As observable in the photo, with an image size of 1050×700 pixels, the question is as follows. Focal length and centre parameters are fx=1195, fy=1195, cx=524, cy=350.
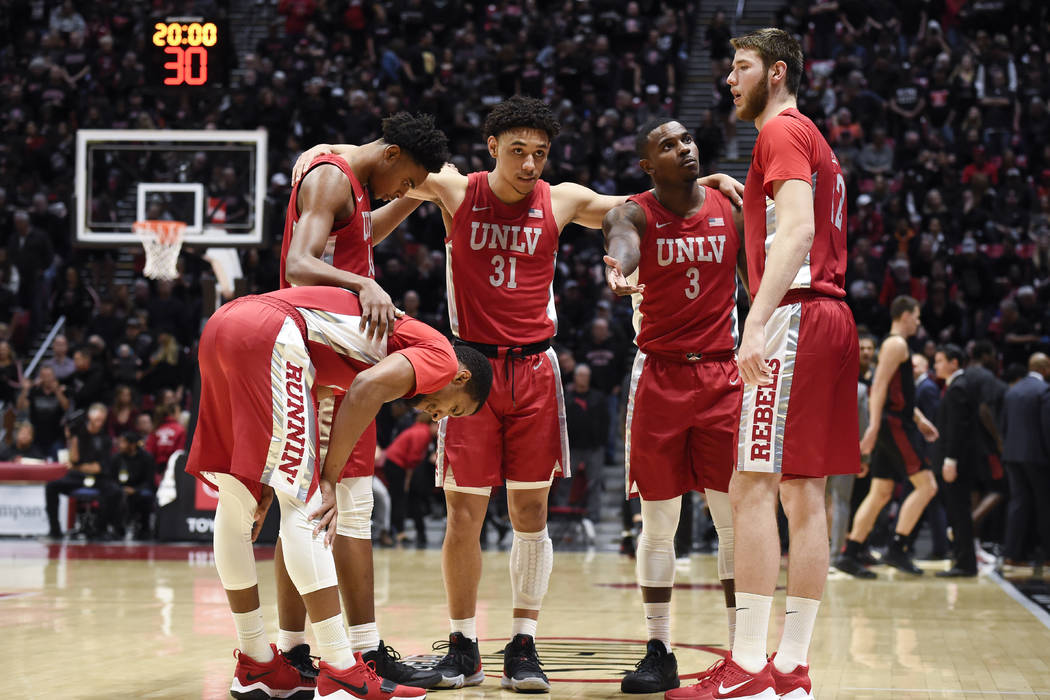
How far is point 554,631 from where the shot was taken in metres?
6.17

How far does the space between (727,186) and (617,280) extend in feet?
3.47

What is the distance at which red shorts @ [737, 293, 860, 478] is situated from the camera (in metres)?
4.09

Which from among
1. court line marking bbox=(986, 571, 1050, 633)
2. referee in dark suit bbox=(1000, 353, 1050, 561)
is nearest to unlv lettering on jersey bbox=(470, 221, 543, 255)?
court line marking bbox=(986, 571, 1050, 633)

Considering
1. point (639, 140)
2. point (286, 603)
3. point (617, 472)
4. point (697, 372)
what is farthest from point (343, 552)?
point (617, 472)

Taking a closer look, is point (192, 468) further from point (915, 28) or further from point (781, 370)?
point (915, 28)

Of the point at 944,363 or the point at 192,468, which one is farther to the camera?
the point at 944,363

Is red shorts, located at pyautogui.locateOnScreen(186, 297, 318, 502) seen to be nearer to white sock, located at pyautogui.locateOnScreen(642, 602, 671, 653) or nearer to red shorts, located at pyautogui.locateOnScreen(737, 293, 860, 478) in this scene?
red shorts, located at pyautogui.locateOnScreen(737, 293, 860, 478)

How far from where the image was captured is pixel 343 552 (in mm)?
4391

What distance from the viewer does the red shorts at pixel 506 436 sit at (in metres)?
4.90

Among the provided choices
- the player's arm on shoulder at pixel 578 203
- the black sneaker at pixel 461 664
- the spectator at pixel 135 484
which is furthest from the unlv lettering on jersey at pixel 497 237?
the spectator at pixel 135 484

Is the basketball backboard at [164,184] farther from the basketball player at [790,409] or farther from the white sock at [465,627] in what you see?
the basketball player at [790,409]

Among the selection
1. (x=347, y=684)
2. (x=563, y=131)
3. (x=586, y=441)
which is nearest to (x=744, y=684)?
(x=347, y=684)

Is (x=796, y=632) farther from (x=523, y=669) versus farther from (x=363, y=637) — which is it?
(x=363, y=637)

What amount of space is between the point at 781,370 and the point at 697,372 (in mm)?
801
